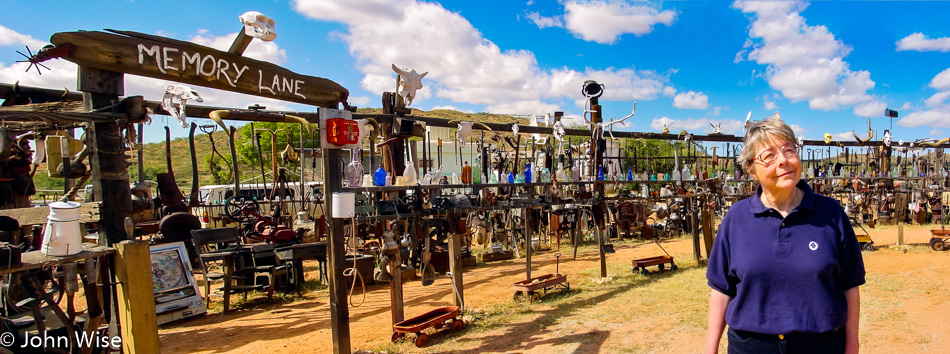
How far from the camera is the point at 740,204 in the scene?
8.06 feet

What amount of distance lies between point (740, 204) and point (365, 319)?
518cm

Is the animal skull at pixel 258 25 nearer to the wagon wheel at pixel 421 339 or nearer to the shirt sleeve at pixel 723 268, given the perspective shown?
the wagon wheel at pixel 421 339

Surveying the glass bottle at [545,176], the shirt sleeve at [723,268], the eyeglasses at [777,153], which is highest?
the eyeglasses at [777,153]

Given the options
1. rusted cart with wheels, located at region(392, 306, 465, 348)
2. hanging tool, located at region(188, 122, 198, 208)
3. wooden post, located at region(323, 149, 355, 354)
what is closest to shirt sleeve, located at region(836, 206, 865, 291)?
A: wooden post, located at region(323, 149, 355, 354)

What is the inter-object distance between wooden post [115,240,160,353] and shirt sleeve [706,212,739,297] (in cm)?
340

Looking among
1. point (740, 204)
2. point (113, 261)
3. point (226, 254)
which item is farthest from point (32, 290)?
point (740, 204)

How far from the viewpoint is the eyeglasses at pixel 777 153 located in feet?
7.47

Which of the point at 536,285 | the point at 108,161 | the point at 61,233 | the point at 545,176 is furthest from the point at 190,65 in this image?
the point at 545,176

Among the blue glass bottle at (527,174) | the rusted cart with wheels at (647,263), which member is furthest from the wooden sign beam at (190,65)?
the rusted cart with wheels at (647,263)

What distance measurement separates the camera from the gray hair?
2344 mm

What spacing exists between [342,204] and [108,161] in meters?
1.76

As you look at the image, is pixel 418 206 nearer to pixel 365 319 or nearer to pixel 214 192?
pixel 365 319

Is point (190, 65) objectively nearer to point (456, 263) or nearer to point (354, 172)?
point (354, 172)

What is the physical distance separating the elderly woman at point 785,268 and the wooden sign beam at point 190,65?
142 inches
